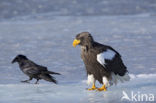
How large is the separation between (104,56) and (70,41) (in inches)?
171

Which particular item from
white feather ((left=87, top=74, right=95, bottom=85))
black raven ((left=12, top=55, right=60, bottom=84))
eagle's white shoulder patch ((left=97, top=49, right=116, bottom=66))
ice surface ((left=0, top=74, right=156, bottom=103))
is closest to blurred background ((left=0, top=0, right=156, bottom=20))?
black raven ((left=12, top=55, right=60, bottom=84))

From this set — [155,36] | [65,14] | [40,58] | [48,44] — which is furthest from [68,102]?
[65,14]

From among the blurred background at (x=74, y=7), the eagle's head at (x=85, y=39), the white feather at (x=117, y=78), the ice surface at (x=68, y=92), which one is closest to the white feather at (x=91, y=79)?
the ice surface at (x=68, y=92)

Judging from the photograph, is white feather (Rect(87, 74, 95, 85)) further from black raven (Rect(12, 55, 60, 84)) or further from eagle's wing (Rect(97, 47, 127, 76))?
black raven (Rect(12, 55, 60, 84))

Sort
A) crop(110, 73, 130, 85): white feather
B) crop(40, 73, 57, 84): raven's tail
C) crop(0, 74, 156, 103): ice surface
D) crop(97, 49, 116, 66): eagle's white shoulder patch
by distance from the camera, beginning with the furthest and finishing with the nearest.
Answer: crop(40, 73, 57, 84): raven's tail, crop(110, 73, 130, 85): white feather, crop(97, 49, 116, 66): eagle's white shoulder patch, crop(0, 74, 156, 103): ice surface

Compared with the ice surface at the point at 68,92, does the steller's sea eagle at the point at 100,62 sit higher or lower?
higher

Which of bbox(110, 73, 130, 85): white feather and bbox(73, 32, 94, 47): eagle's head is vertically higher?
bbox(73, 32, 94, 47): eagle's head

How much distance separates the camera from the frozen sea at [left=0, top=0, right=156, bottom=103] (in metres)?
5.36

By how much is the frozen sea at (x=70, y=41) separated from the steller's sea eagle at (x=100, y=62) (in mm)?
150

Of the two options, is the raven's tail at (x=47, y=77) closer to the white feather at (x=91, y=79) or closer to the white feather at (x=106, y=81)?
the white feather at (x=91, y=79)

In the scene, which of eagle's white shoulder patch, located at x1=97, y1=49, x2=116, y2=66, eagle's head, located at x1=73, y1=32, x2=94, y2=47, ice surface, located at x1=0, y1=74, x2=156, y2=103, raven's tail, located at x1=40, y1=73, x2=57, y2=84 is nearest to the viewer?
ice surface, located at x1=0, y1=74, x2=156, y2=103

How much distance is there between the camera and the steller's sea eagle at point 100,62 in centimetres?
536

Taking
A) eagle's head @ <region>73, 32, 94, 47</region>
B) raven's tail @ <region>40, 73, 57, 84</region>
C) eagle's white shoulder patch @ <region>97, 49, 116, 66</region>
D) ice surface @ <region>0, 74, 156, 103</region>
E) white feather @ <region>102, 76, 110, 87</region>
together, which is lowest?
ice surface @ <region>0, 74, 156, 103</region>

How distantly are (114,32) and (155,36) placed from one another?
3.83ft
